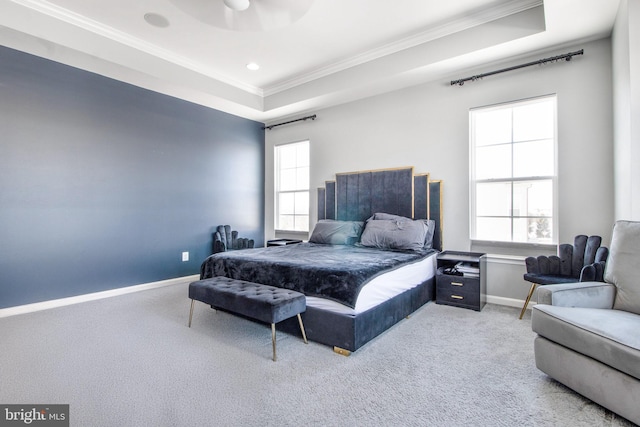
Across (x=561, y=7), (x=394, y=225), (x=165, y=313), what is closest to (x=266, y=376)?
(x=165, y=313)

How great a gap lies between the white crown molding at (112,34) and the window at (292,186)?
1567 millimetres

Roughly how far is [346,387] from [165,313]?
223 cm

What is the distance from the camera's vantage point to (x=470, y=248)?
12.5 feet

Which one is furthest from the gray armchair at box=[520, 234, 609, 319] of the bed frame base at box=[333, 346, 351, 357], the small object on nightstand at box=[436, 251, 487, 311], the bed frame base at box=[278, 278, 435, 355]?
the bed frame base at box=[333, 346, 351, 357]

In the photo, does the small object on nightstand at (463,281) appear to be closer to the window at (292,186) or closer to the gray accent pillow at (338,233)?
the gray accent pillow at (338,233)

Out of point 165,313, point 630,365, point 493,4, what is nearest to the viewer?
point 630,365

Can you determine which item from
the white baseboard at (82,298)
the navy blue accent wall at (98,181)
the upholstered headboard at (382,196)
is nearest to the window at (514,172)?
the upholstered headboard at (382,196)

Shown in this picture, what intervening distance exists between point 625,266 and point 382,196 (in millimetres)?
2701

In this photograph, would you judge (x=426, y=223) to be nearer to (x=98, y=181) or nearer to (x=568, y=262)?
(x=568, y=262)

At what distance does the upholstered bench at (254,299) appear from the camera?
2238 mm

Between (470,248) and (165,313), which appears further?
(470,248)

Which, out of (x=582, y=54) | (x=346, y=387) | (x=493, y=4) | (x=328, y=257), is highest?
(x=493, y=4)

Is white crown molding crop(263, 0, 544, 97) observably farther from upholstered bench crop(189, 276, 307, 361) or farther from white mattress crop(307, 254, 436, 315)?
upholstered bench crop(189, 276, 307, 361)

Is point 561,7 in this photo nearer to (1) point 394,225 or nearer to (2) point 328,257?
(1) point 394,225
